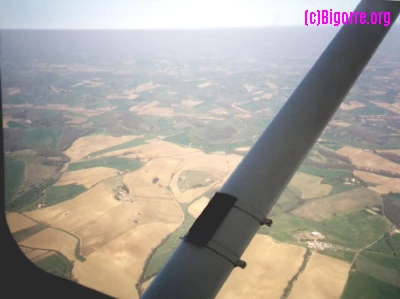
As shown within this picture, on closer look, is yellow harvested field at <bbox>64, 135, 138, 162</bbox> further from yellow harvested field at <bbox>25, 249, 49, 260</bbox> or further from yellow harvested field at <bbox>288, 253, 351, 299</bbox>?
yellow harvested field at <bbox>288, 253, 351, 299</bbox>

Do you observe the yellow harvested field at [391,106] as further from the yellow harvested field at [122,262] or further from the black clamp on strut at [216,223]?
the black clamp on strut at [216,223]

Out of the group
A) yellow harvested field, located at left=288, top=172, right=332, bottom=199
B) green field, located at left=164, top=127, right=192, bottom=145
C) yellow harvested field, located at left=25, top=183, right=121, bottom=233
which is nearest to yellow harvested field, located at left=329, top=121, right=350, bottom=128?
yellow harvested field, located at left=288, top=172, right=332, bottom=199

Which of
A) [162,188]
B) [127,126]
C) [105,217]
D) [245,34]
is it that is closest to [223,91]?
[127,126]

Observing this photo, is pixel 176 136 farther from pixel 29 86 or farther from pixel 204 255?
pixel 29 86

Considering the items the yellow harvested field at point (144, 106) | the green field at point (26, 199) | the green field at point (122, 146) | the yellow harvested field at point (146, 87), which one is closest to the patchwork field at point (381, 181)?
the green field at point (122, 146)

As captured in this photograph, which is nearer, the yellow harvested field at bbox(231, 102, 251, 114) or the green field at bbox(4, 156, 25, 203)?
the green field at bbox(4, 156, 25, 203)

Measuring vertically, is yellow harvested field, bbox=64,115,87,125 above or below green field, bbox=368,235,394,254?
above

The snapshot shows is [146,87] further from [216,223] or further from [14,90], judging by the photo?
[216,223]
